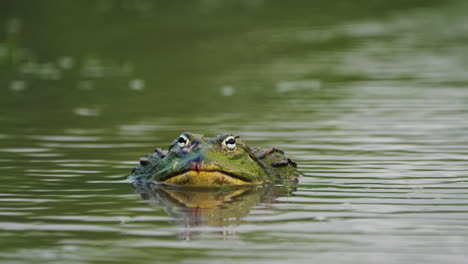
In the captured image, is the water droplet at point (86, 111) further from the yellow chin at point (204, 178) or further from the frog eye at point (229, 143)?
the frog eye at point (229, 143)

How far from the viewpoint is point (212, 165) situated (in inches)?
486

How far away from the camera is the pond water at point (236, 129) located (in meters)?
9.31

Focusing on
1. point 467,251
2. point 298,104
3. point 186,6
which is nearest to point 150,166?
point 467,251

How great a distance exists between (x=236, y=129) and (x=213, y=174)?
19.3ft

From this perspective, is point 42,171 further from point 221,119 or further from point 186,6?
point 186,6

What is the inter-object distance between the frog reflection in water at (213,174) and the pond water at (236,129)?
88 mm

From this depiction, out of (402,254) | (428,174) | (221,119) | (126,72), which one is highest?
(126,72)

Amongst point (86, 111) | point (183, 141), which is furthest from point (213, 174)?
point (86, 111)

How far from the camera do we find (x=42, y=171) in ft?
45.5

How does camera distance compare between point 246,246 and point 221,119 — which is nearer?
point 246,246

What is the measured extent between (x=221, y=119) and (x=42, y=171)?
6.25 metres

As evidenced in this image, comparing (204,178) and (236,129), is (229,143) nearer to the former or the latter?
(204,178)

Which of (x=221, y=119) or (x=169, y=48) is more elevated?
(x=169, y=48)

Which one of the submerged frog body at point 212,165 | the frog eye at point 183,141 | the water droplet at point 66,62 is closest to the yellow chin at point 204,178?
the submerged frog body at point 212,165
